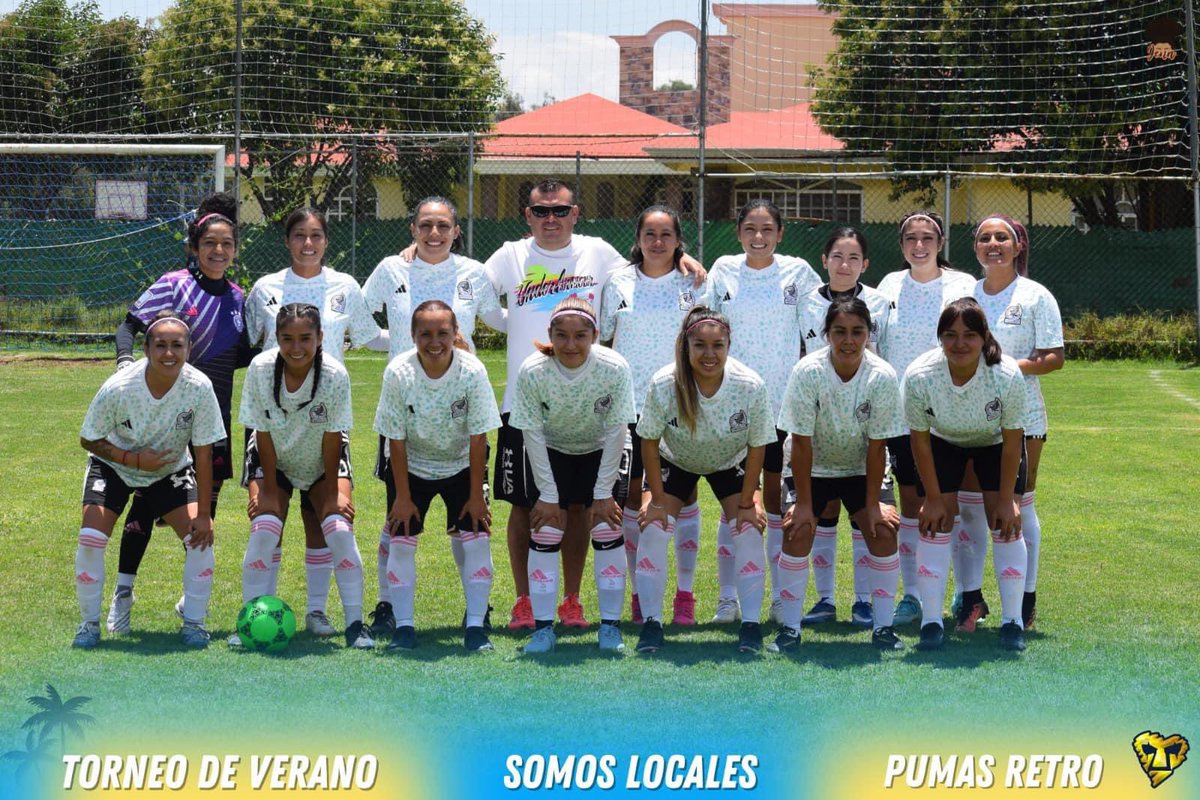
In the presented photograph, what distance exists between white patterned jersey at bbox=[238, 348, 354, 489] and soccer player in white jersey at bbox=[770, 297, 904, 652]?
1.90 m

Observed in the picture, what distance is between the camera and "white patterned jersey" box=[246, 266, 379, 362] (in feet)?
20.3

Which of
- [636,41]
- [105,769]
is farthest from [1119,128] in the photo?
[105,769]

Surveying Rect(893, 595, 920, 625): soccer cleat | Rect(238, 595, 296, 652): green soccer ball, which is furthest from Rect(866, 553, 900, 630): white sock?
Rect(238, 595, 296, 652): green soccer ball

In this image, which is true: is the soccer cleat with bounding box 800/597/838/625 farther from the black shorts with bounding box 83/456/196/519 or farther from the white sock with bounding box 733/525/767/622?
the black shorts with bounding box 83/456/196/519

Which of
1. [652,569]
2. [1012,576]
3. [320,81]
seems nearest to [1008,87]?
[320,81]

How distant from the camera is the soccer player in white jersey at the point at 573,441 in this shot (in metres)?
5.69

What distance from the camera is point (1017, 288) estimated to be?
20.1 ft

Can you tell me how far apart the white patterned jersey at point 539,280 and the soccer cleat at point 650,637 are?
4.10 feet

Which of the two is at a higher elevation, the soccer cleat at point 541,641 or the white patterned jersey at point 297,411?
the white patterned jersey at point 297,411

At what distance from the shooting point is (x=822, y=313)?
Answer: 20.5ft

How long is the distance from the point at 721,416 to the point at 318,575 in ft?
6.13

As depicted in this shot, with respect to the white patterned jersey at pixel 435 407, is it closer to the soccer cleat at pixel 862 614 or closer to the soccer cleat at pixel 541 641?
the soccer cleat at pixel 541 641

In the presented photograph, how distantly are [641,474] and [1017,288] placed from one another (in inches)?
74.4

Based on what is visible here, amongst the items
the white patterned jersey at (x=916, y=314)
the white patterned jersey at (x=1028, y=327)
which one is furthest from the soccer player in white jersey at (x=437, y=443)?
the white patterned jersey at (x=1028, y=327)
